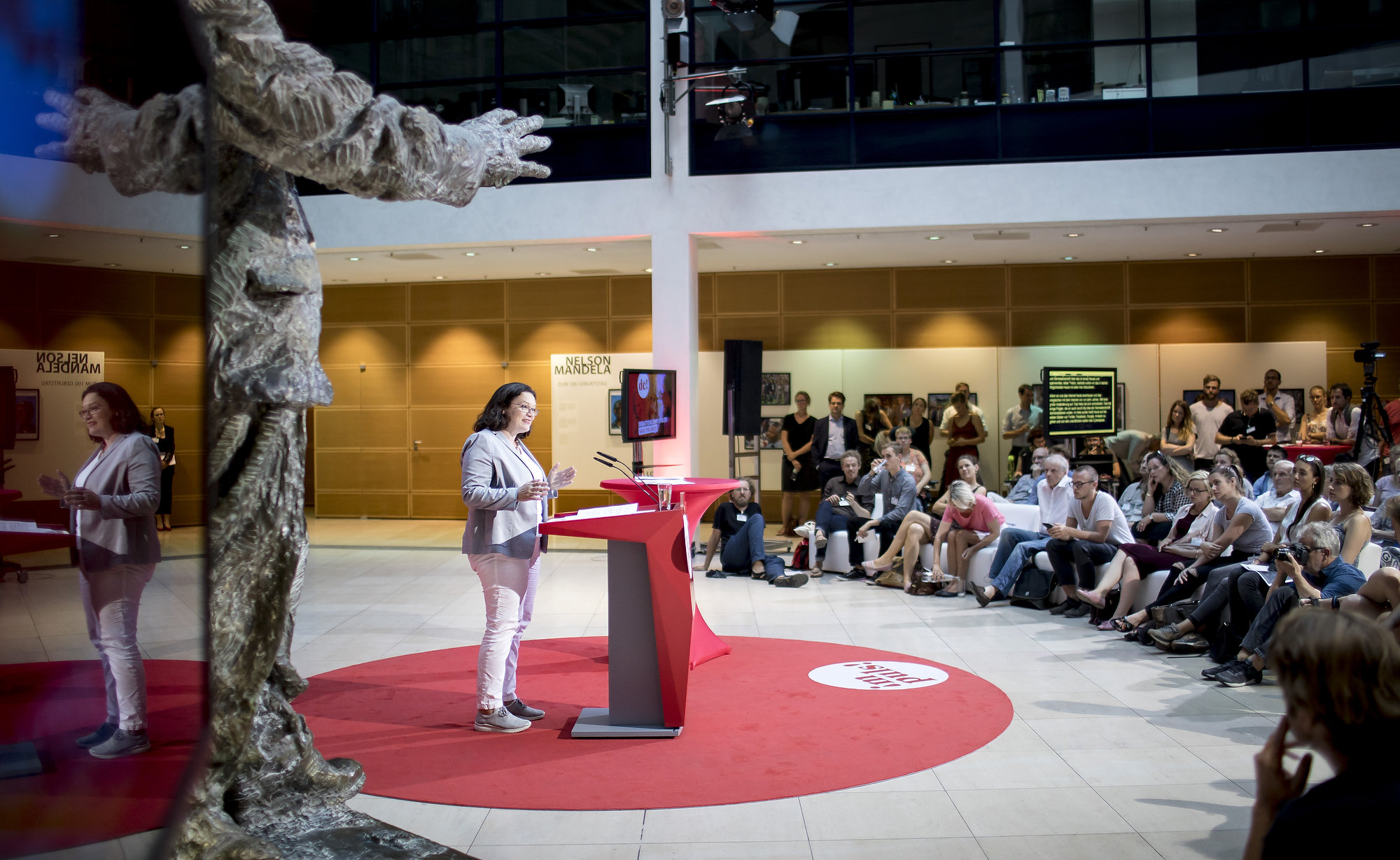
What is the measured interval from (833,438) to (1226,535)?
6434 millimetres

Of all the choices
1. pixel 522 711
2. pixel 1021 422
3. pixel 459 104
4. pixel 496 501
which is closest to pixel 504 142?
pixel 496 501

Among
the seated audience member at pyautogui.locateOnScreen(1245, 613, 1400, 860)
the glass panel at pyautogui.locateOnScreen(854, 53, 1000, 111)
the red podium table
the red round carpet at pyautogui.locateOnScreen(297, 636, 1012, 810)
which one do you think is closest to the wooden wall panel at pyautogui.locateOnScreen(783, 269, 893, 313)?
the glass panel at pyautogui.locateOnScreen(854, 53, 1000, 111)

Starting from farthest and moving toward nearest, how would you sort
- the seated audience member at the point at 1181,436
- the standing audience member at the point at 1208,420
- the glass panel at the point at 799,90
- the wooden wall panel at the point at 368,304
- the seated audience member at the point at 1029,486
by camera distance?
the wooden wall panel at the point at 368,304, the standing audience member at the point at 1208,420, the seated audience member at the point at 1181,436, the glass panel at the point at 799,90, the seated audience member at the point at 1029,486

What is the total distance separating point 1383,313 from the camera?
498 inches

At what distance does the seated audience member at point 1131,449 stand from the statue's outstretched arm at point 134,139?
38.1 feet

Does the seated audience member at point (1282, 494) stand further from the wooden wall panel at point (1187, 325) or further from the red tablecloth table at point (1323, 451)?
the wooden wall panel at point (1187, 325)

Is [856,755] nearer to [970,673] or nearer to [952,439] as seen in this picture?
[970,673]

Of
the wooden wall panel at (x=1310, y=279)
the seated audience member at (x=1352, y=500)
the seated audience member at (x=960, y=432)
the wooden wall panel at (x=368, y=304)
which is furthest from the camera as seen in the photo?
the wooden wall panel at (x=368, y=304)

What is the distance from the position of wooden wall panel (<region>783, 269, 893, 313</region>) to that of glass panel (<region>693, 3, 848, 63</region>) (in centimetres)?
289

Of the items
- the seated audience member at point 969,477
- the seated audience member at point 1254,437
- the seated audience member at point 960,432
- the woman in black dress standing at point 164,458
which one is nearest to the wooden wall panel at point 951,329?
the seated audience member at point 960,432

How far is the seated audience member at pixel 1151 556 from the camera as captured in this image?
259 inches

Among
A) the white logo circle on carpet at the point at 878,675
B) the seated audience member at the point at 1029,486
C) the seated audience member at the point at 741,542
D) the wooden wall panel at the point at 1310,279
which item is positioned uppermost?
the wooden wall panel at the point at 1310,279

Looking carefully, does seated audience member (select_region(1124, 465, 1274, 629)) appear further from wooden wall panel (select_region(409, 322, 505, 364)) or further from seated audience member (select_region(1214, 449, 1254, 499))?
wooden wall panel (select_region(409, 322, 505, 364))

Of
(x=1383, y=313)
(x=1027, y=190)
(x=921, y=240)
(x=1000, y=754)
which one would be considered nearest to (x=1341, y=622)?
(x=1000, y=754)
